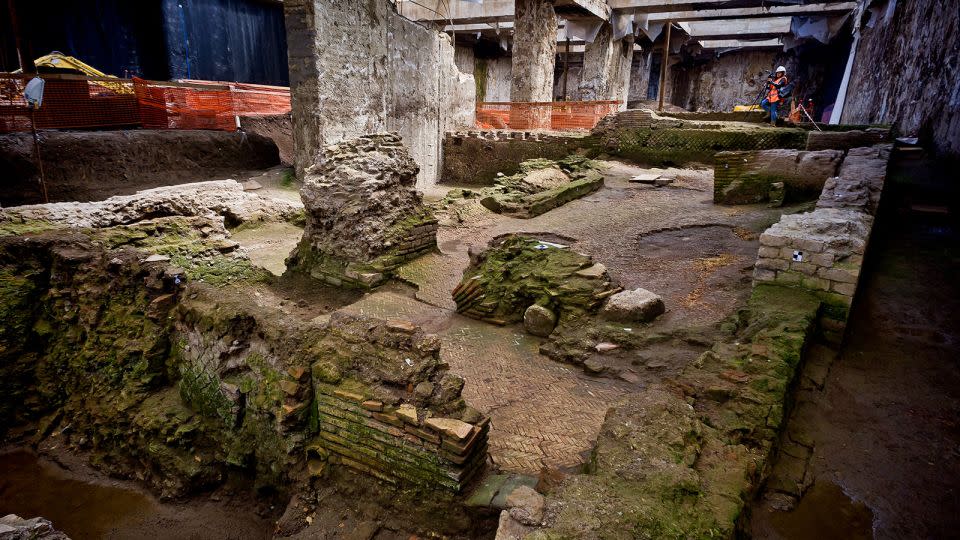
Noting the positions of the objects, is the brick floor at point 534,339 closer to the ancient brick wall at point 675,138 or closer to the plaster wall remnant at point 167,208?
the ancient brick wall at point 675,138

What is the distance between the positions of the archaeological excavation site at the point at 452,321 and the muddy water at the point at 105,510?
0.09 feet

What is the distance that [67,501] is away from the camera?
4320mm

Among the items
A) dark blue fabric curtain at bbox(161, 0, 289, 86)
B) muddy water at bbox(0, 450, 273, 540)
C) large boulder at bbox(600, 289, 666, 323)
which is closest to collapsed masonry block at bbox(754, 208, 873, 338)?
large boulder at bbox(600, 289, 666, 323)

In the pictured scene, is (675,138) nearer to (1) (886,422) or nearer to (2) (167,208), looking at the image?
(1) (886,422)

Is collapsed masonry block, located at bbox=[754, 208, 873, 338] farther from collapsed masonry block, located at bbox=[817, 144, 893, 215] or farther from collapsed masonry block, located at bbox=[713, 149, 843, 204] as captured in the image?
collapsed masonry block, located at bbox=[713, 149, 843, 204]

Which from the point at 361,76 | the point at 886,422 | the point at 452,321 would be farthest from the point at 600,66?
the point at 886,422

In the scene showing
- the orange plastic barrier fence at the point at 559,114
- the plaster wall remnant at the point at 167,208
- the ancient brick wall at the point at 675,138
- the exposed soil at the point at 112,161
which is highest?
the orange plastic barrier fence at the point at 559,114

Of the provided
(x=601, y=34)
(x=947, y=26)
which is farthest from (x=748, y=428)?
(x=601, y=34)

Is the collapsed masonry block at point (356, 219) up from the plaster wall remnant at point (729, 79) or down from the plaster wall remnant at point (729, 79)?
down

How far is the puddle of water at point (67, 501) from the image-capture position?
4066 millimetres

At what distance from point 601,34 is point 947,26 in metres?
9.45

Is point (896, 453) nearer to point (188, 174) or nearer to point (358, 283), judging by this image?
point (358, 283)

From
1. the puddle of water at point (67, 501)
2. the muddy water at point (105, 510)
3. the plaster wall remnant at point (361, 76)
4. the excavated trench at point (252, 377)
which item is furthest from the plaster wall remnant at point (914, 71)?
the puddle of water at point (67, 501)

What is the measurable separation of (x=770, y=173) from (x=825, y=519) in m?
6.81
